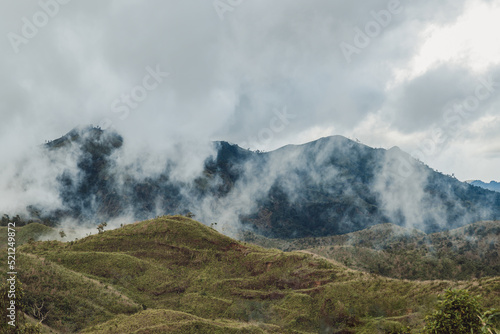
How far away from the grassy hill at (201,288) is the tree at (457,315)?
29.0 ft

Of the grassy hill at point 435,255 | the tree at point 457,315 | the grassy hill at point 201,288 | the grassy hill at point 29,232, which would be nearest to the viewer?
the tree at point 457,315

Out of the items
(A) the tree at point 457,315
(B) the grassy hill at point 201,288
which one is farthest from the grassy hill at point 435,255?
(A) the tree at point 457,315

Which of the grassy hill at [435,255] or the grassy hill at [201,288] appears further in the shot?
the grassy hill at [435,255]

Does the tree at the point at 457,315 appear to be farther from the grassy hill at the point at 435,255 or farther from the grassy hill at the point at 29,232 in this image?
the grassy hill at the point at 29,232

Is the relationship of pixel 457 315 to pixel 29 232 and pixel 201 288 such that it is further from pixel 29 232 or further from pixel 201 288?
pixel 29 232

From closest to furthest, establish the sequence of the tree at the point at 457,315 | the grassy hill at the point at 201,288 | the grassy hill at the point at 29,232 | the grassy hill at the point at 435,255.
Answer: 1. the tree at the point at 457,315
2. the grassy hill at the point at 201,288
3. the grassy hill at the point at 435,255
4. the grassy hill at the point at 29,232

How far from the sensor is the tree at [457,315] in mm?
17156

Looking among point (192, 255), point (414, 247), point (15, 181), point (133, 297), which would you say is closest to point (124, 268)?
point (133, 297)

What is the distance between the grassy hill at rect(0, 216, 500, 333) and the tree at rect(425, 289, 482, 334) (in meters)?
8.83

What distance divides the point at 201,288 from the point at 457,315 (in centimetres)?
4014

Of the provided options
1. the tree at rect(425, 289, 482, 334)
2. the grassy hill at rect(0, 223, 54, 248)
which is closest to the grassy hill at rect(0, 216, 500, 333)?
the tree at rect(425, 289, 482, 334)

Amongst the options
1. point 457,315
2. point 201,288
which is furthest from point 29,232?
point 457,315

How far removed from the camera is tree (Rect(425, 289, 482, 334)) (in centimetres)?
1716

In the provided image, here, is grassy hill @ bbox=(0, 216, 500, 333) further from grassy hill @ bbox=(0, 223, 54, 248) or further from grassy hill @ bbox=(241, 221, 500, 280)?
grassy hill @ bbox=(0, 223, 54, 248)
